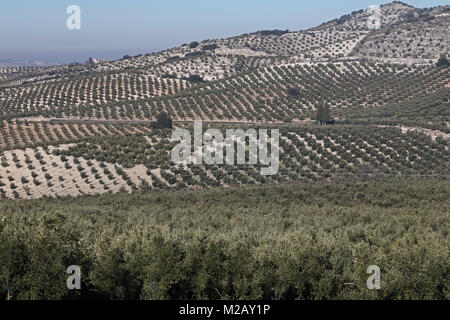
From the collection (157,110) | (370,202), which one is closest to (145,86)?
(157,110)

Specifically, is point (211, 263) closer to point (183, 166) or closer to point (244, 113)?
point (183, 166)

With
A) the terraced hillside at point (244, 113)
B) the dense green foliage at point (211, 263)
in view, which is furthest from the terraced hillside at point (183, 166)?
the dense green foliage at point (211, 263)

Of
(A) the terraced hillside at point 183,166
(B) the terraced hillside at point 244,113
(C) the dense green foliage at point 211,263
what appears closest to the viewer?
(C) the dense green foliage at point 211,263

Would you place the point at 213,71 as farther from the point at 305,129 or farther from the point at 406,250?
the point at 406,250

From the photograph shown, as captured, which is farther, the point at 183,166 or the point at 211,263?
the point at 183,166

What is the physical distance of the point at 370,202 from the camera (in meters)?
29.3

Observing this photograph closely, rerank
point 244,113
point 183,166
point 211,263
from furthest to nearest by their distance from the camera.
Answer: point 244,113 → point 183,166 → point 211,263

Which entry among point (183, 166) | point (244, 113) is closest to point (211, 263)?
point (183, 166)

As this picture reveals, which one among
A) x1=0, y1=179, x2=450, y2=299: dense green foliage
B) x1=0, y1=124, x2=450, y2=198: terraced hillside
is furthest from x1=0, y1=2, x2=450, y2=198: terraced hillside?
x1=0, y1=179, x2=450, y2=299: dense green foliage

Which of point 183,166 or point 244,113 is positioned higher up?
point 244,113

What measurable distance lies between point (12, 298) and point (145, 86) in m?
76.2

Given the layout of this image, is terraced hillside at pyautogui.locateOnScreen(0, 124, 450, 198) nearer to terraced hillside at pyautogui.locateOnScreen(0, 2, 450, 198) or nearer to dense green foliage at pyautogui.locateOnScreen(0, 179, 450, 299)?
terraced hillside at pyautogui.locateOnScreen(0, 2, 450, 198)

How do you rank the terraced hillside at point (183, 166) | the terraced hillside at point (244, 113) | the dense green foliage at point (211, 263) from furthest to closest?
the terraced hillside at point (244, 113)
the terraced hillside at point (183, 166)
the dense green foliage at point (211, 263)

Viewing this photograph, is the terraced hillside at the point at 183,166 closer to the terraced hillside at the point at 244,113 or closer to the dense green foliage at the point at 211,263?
the terraced hillside at the point at 244,113
